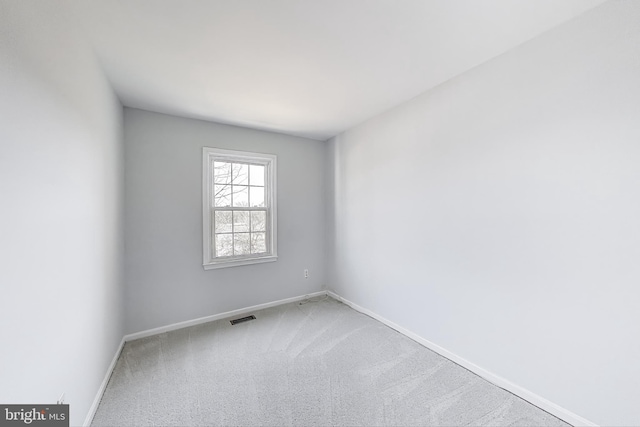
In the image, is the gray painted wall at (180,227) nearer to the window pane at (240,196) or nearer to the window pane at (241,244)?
the window pane at (241,244)

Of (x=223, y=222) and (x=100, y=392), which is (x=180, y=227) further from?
(x=100, y=392)

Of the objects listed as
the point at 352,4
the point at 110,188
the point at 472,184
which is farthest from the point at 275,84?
the point at 472,184

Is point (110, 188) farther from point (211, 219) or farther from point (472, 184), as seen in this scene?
point (472, 184)

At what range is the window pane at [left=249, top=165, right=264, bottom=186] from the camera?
3.39 metres

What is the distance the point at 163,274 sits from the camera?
278cm

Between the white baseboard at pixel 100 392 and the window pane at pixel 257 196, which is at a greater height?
the window pane at pixel 257 196

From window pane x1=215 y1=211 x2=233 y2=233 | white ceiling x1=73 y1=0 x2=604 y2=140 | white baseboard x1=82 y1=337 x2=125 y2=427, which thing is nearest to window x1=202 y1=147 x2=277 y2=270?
window pane x1=215 y1=211 x2=233 y2=233

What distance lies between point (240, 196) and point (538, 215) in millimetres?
3042

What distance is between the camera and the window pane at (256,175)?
11.1 feet

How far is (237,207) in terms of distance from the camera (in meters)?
3.28

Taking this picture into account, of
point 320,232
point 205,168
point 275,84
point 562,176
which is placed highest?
point 275,84

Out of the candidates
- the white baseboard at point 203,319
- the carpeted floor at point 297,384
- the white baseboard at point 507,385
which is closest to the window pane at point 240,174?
the white baseboard at point 203,319

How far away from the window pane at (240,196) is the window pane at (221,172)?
14 cm

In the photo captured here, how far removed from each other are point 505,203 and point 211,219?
3022 mm
